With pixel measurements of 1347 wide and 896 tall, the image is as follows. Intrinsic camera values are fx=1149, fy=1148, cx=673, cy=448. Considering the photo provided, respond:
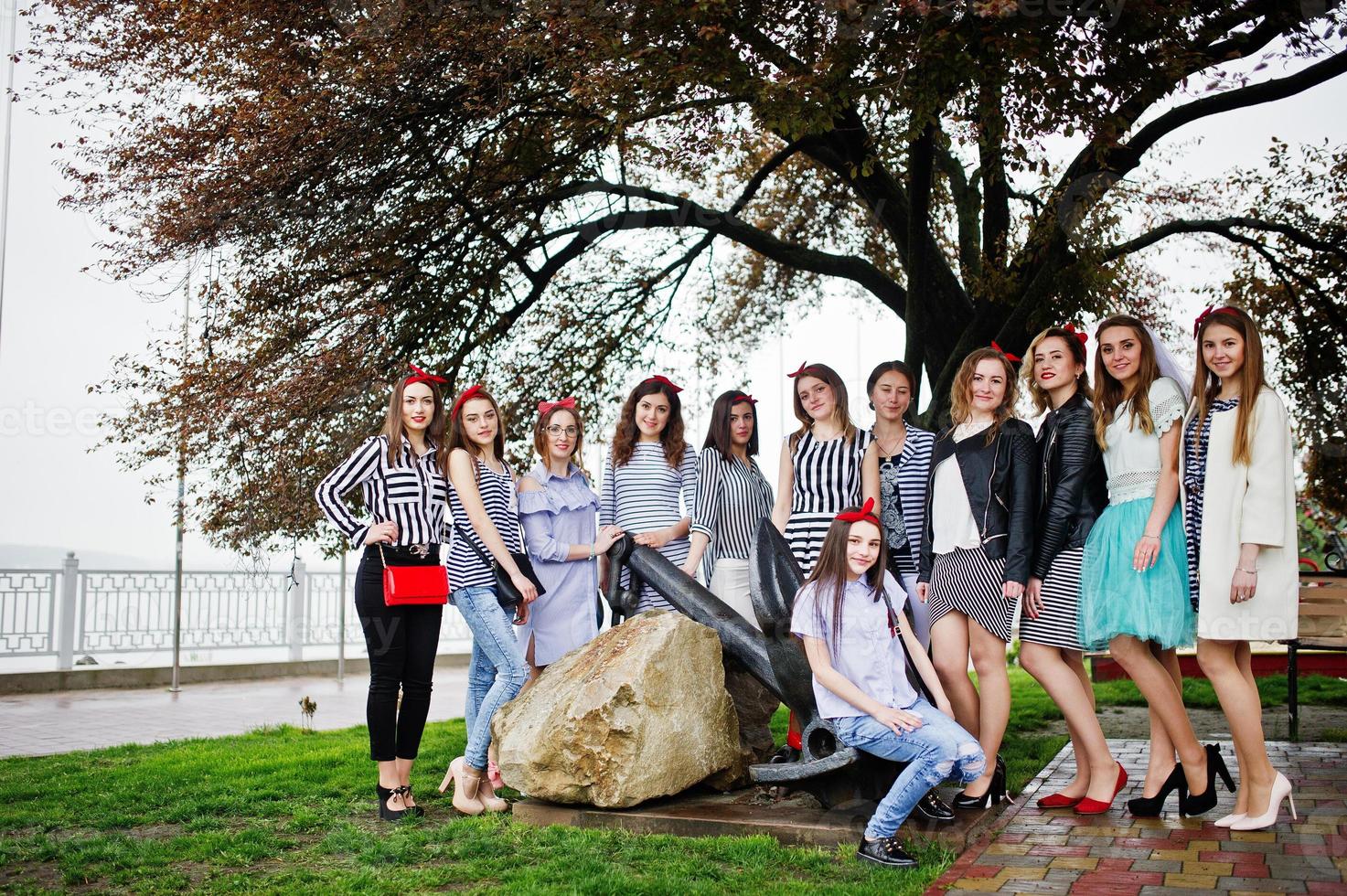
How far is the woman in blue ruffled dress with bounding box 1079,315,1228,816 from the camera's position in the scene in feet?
14.1

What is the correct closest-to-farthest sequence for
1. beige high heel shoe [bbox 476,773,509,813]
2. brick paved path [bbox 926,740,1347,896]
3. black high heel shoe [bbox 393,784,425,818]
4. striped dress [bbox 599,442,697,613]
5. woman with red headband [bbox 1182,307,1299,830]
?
brick paved path [bbox 926,740,1347,896] < woman with red headband [bbox 1182,307,1299,830] < black high heel shoe [bbox 393,784,425,818] < beige high heel shoe [bbox 476,773,509,813] < striped dress [bbox 599,442,697,613]

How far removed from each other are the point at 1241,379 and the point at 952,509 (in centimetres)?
116

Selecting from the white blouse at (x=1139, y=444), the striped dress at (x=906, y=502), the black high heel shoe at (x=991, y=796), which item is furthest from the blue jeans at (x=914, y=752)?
the white blouse at (x=1139, y=444)

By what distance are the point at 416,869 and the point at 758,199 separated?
8876 mm

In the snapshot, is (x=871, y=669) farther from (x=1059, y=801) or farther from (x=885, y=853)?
(x=1059, y=801)

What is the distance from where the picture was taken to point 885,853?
12.5 feet

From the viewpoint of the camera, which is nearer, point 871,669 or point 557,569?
point 871,669

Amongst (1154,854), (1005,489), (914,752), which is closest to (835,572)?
(914,752)

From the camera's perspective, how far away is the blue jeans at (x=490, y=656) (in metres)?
4.98

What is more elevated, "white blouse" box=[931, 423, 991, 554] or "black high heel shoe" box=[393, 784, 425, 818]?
"white blouse" box=[931, 423, 991, 554]

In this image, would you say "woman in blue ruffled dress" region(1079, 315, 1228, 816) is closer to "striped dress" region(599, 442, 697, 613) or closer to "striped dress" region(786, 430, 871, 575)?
"striped dress" region(786, 430, 871, 575)

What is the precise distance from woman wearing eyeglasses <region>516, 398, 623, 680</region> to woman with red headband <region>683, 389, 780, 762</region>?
1.49ft

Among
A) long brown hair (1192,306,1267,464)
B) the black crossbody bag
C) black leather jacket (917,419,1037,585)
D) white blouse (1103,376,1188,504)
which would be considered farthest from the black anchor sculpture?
long brown hair (1192,306,1267,464)

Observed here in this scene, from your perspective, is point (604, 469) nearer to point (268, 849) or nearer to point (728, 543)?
point (728, 543)
